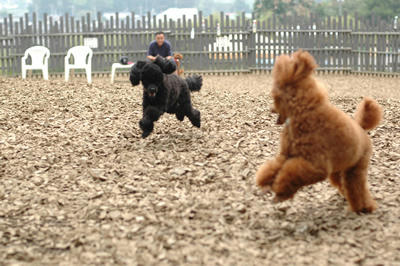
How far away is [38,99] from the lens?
9727 millimetres

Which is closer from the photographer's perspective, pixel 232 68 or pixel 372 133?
pixel 372 133

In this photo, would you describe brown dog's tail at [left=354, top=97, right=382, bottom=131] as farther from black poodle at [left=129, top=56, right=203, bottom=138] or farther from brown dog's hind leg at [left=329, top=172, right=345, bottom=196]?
black poodle at [left=129, top=56, right=203, bottom=138]

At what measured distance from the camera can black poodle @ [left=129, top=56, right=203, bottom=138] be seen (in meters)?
6.15

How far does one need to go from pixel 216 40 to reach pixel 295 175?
1513 centimetres

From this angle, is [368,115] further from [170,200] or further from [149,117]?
[149,117]

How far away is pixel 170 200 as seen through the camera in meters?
4.63

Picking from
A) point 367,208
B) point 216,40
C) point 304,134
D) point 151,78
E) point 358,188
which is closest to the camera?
point 304,134

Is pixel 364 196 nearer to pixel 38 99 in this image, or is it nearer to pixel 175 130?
pixel 175 130

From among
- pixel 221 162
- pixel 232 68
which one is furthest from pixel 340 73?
pixel 221 162

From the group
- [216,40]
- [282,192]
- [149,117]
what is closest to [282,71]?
[282,192]

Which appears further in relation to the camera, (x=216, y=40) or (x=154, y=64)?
(x=216, y=40)

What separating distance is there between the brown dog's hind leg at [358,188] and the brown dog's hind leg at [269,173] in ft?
2.00

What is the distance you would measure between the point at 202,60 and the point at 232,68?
1.19 m

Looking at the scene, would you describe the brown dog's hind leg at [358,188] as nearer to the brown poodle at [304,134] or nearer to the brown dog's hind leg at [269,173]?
the brown poodle at [304,134]
